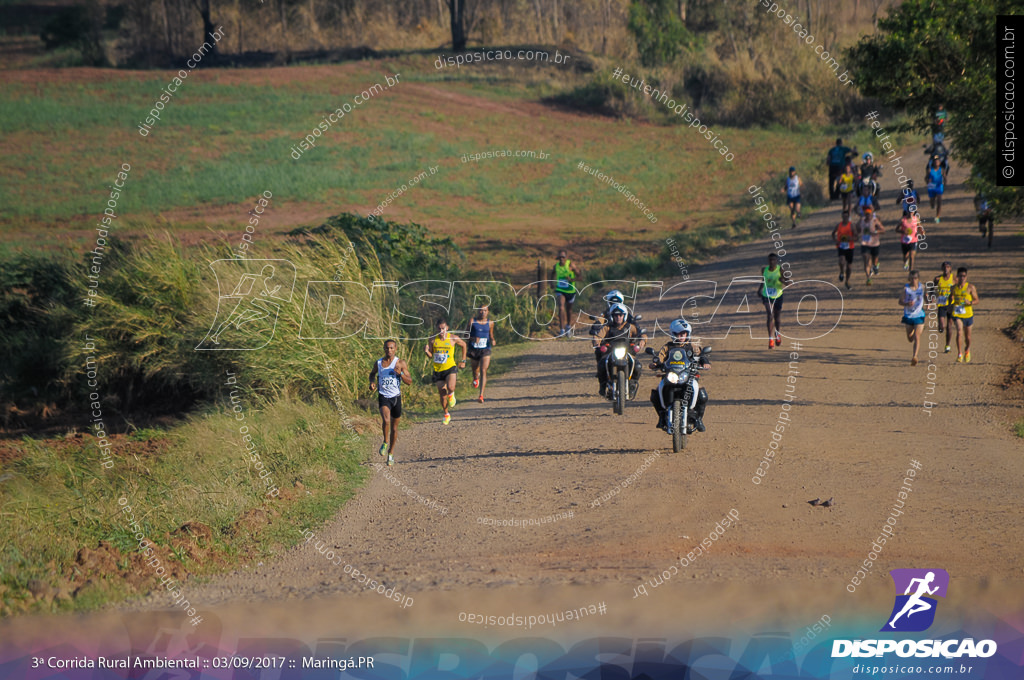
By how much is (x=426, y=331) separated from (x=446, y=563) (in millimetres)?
9536

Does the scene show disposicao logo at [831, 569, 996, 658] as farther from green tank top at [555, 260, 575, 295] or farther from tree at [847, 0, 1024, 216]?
green tank top at [555, 260, 575, 295]

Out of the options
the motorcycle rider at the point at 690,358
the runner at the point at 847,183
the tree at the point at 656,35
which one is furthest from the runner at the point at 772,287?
the tree at the point at 656,35

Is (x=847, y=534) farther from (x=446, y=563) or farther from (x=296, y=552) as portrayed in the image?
(x=296, y=552)

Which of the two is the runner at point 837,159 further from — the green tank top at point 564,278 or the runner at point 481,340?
the runner at point 481,340

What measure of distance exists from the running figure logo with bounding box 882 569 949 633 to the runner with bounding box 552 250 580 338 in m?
10.4

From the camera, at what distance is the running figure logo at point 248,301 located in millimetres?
15812

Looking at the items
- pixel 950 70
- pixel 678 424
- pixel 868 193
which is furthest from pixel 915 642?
pixel 868 193

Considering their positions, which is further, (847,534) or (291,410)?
(291,410)

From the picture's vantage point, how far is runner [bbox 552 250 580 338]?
1797 centimetres

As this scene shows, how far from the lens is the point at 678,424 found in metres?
11.4

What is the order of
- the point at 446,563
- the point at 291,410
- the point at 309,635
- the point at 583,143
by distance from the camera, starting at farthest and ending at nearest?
the point at 583,143 → the point at 291,410 → the point at 446,563 → the point at 309,635

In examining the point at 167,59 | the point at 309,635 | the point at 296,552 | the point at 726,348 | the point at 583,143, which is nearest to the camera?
the point at 309,635

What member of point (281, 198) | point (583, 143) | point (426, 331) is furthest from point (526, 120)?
point (426, 331)

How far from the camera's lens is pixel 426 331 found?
60.5 ft
